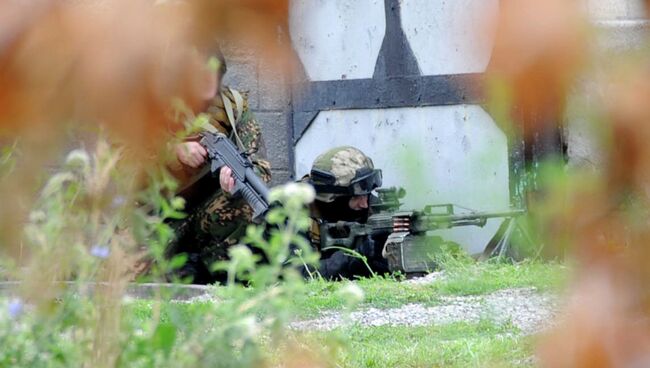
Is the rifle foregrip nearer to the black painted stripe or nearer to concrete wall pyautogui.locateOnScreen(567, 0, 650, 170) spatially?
the black painted stripe

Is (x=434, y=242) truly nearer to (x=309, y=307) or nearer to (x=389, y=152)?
(x=389, y=152)

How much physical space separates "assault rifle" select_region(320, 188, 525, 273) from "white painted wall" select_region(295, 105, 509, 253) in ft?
0.63

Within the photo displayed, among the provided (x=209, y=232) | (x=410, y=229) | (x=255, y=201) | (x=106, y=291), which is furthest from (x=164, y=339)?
(x=209, y=232)

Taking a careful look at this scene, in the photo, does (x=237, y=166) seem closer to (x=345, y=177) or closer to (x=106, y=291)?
(x=345, y=177)

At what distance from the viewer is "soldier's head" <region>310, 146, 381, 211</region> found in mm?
6980

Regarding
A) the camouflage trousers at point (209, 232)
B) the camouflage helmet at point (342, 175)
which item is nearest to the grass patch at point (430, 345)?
the camouflage trousers at point (209, 232)

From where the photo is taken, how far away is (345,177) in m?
6.96

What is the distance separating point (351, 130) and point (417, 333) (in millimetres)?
3544

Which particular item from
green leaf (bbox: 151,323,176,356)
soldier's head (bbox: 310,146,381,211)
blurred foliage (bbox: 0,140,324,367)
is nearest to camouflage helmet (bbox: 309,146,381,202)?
soldier's head (bbox: 310,146,381,211)

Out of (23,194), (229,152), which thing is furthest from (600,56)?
(229,152)

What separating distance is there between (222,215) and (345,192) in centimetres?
68

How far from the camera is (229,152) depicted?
606cm

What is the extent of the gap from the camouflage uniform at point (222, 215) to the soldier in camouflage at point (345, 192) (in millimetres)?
327

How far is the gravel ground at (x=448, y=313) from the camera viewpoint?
14.2 feet
